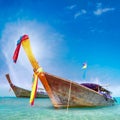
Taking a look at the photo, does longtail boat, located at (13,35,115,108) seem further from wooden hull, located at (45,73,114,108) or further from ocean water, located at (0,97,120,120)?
ocean water, located at (0,97,120,120)

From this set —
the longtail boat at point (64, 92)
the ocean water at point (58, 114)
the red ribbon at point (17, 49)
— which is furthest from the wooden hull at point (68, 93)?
the red ribbon at point (17, 49)

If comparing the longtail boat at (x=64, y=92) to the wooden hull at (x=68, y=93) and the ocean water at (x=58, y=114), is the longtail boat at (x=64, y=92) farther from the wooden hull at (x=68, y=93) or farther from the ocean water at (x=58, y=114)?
the ocean water at (x=58, y=114)

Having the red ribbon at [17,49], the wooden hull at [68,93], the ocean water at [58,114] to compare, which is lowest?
the ocean water at [58,114]

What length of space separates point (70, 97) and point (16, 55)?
291 inches

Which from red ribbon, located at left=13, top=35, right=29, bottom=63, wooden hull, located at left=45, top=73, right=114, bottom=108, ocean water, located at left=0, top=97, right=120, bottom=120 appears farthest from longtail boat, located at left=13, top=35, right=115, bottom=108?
red ribbon, located at left=13, top=35, right=29, bottom=63

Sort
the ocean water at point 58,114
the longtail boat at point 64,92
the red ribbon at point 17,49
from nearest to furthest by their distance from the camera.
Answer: the red ribbon at point 17,49
the ocean water at point 58,114
the longtail boat at point 64,92

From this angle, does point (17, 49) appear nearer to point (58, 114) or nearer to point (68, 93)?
point (58, 114)

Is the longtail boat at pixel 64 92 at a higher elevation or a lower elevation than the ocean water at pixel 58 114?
higher

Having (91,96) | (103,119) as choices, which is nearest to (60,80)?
(91,96)

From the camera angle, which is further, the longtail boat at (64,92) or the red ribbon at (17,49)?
the longtail boat at (64,92)

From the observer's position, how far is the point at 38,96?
64000 mm

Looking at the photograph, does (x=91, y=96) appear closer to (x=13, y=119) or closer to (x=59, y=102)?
(x=59, y=102)

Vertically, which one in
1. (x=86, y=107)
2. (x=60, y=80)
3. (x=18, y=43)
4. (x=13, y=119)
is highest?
(x=18, y=43)

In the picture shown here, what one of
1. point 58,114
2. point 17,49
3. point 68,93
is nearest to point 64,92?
point 68,93
